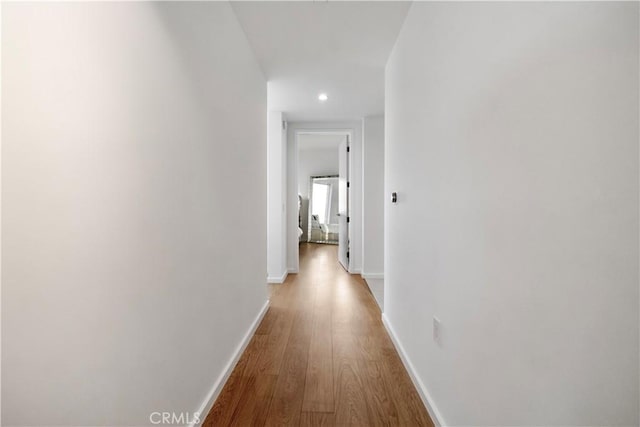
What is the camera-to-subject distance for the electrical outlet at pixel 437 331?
142cm

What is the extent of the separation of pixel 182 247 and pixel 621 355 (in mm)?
1386

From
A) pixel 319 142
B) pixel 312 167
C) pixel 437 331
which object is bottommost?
pixel 437 331

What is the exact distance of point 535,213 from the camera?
0.78 meters

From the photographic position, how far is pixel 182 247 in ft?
4.31

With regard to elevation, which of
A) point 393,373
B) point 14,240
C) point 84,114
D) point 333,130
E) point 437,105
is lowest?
point 393,373

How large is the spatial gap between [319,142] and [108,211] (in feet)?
21.1

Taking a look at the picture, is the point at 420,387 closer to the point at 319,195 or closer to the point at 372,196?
the point at 372,196

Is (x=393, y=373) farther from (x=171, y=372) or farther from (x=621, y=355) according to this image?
(x=621, y=355)

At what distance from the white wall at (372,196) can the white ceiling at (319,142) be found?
1.80 meters

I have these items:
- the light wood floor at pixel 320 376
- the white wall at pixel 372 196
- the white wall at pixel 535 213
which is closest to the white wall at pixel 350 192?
the white wall at pixel 372 196

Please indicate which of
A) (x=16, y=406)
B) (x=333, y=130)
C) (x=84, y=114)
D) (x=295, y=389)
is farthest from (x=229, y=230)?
(x=333, y=130)

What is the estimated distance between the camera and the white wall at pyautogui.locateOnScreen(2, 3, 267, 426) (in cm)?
65

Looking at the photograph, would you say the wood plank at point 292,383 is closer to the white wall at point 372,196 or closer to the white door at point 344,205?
the white wall at point 372,196

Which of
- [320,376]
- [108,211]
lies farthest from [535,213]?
[320,376]
